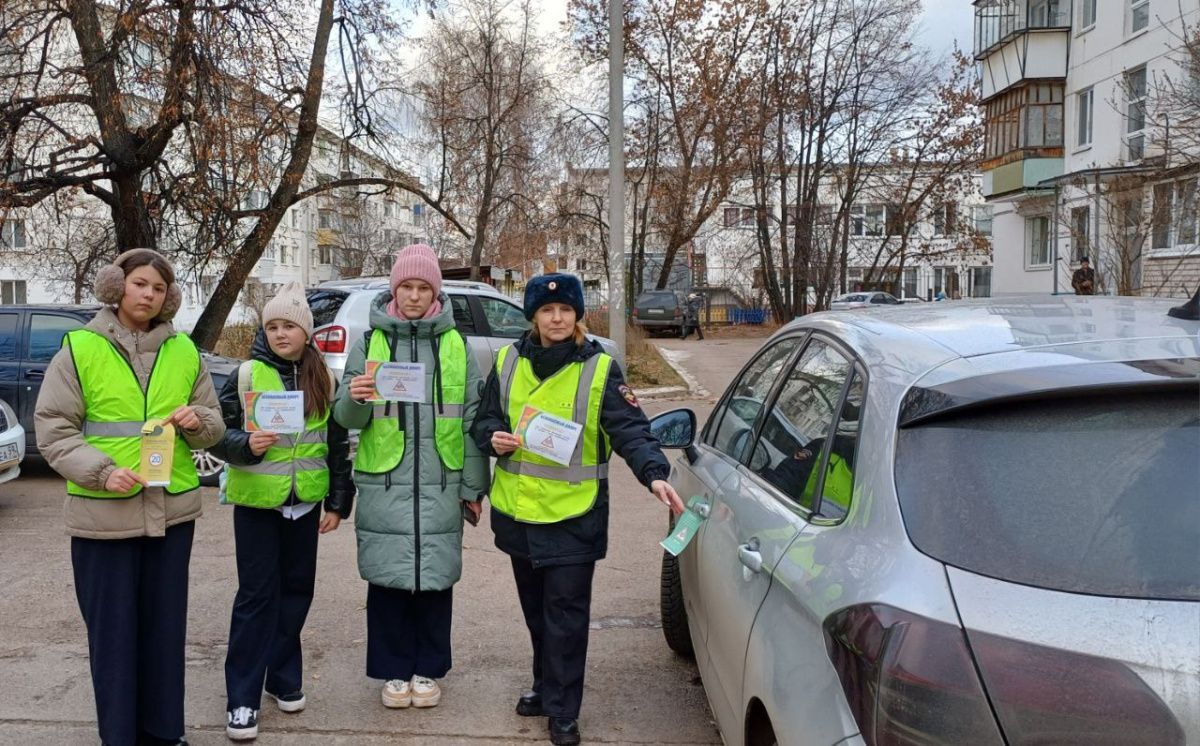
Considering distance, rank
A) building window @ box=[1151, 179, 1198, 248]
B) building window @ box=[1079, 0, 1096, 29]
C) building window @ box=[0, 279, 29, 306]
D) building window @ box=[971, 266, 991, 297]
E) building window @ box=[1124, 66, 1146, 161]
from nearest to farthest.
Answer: building window @ box=[1151, 179, 1198, 248] < building window @ box=[1124, 66, 1146, 161] < building window @ box=[1079, 0, 1096, 29] < building window @ box=[0, 279, 29, 306] < building window @ box=[971, 266, 991, 297]

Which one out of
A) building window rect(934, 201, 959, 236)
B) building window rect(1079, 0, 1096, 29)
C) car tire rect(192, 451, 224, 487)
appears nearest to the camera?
car tire rect(192, 451, 224, 487)

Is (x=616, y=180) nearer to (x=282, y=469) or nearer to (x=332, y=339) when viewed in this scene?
(x=332, y=339)

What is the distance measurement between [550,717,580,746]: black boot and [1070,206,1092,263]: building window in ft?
52.2

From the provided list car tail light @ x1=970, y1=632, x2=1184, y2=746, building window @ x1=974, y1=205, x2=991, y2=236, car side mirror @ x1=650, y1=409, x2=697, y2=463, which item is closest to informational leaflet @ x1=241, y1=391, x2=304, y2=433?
car side mirror @ x1=650, y1=409, x2=697, y2=463

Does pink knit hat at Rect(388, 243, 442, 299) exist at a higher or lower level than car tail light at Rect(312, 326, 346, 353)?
higher

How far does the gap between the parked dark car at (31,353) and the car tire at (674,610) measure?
562cm

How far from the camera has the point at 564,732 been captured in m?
3.88

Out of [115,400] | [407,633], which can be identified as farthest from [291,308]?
[407,633]

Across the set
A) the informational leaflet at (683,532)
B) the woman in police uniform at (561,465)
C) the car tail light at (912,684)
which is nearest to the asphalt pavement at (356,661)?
the woman in police uniform at (561,465)

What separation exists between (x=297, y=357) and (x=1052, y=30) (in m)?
30.7

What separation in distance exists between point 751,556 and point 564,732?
1538 millimetres

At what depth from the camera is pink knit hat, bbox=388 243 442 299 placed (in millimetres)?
4020

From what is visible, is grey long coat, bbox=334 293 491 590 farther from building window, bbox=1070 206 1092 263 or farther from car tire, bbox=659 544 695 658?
building window, bbox=1070 206 1092 263

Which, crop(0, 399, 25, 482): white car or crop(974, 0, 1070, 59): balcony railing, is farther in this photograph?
crop(974, 0, 1070, 59): balcony railing
